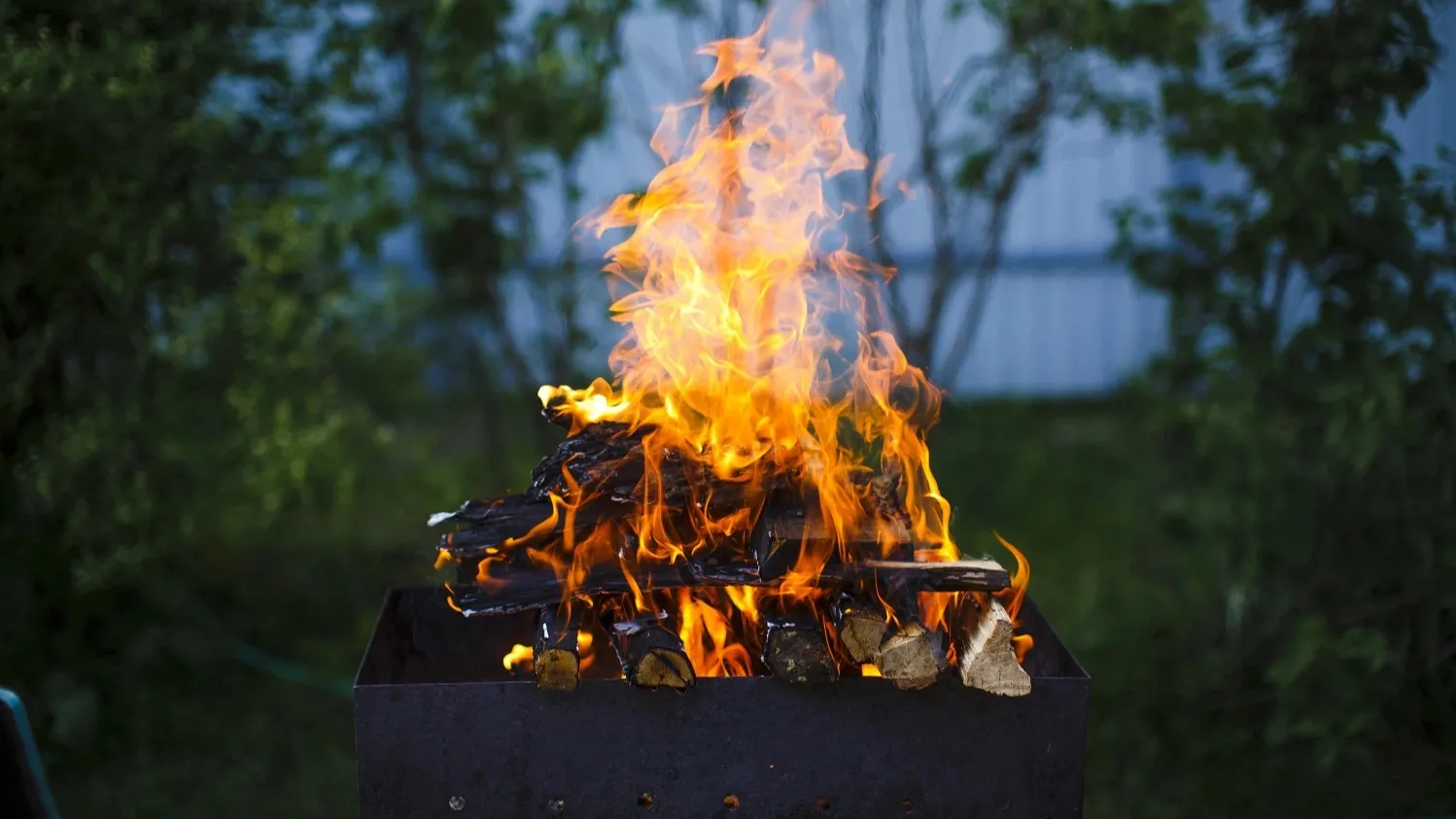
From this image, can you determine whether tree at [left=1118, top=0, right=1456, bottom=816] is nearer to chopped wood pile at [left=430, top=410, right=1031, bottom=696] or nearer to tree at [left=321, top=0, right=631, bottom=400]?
chopped wood pile at [left=430, top=410, right=1031, bottom=696]

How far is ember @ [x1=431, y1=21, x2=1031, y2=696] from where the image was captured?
1752 mm

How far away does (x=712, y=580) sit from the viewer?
5.99 feet

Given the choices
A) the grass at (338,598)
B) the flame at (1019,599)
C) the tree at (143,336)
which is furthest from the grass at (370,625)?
the flame at (1019,599)

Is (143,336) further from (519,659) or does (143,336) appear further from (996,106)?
(996,106)

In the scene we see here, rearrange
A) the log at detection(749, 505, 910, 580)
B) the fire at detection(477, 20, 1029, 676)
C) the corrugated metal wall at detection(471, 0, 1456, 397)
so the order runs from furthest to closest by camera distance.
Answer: the corrugated metal wall at detection(471, 0, 1456, 397) → the fire at detection(477, 20, 1029, 676) → the log at detection(749, 505, 910, 580)

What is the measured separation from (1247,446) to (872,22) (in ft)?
5.97

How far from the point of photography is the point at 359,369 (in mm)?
3598

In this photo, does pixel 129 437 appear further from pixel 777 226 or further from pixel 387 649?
pixel 777 226

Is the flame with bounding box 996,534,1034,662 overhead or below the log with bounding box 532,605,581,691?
below

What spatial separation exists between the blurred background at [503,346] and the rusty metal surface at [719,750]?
1.21 m

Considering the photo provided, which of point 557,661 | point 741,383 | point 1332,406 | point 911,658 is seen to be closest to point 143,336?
point 741,383

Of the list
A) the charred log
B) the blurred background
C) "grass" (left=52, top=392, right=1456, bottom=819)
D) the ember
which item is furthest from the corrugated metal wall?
the charred log

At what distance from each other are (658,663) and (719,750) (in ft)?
0.57

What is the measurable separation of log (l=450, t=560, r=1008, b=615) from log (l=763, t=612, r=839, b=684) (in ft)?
0.38
